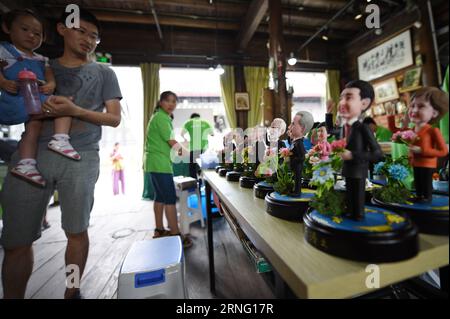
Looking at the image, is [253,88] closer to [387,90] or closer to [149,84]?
[149,84]

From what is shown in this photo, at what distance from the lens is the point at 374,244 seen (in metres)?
0.40

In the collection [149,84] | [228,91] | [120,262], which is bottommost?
[120,262]

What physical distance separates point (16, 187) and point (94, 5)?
176 inches

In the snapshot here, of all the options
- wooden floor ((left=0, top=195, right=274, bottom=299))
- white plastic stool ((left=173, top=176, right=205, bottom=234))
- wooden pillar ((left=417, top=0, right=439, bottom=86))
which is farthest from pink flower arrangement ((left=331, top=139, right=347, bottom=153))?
wooden pillar ((left=417, top=0, right=439, bottom=86))

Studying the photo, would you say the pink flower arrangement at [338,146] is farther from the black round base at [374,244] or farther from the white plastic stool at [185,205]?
the white plastic stool at [185,205]

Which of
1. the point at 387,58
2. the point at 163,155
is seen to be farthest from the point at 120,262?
the point at 387,58

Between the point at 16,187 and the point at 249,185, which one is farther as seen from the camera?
the point at 249,185

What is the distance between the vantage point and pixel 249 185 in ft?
3.84

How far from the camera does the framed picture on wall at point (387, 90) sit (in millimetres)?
4473

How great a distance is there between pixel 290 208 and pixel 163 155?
1.78 metres

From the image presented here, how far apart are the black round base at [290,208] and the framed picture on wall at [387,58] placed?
5.28 metres

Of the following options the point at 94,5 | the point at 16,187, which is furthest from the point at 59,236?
the point at 94,5
